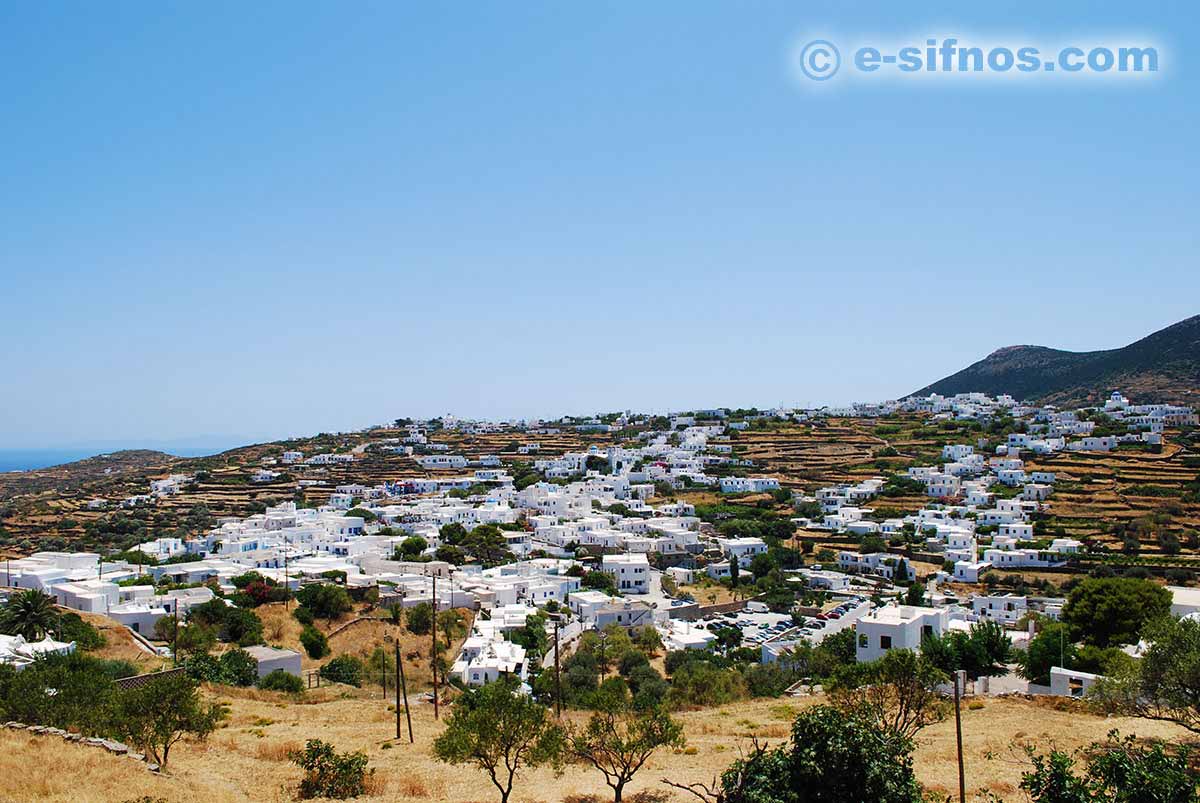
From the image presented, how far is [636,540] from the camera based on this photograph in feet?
169

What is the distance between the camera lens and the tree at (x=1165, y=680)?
44.3 feet

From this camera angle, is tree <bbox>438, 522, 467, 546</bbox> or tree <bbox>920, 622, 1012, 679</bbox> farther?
tree <bbox>438, 522, 467, 546</bbox>

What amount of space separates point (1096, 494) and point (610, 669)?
1766 inches

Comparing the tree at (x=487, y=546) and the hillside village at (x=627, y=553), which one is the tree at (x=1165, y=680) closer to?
the hillside village at (x=627, y=553)

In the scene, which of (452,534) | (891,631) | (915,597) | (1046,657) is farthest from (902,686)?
(452,534)

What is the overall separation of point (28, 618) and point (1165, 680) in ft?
100

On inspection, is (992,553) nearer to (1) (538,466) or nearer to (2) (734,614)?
(2) (734,614)

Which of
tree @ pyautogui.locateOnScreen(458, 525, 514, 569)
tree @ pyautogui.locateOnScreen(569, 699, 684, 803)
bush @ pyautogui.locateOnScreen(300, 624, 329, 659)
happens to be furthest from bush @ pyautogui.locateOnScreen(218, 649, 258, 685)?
tree @ pyautogui.locateOnScreen(458, 525, 514, 569)

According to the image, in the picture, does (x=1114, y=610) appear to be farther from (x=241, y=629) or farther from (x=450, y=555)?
(x=450, y=555)

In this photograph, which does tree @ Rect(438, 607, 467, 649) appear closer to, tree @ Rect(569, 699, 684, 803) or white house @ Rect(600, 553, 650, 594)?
white house @ Rect(600, 553, 650, 594)

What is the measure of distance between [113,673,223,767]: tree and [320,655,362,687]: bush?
12412 mm

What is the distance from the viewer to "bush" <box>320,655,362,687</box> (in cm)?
2650

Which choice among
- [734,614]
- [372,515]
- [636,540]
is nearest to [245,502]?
[372,515]

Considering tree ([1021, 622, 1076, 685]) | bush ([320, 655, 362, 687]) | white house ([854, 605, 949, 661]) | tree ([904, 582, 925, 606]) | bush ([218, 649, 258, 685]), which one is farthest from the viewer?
tree ([904, 582, 925, 606])
